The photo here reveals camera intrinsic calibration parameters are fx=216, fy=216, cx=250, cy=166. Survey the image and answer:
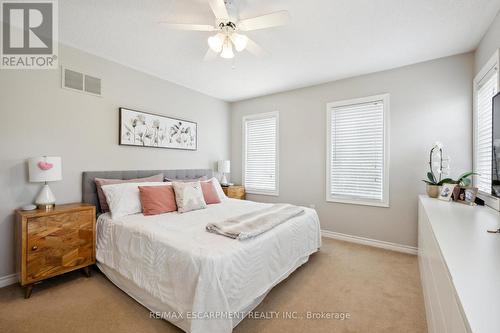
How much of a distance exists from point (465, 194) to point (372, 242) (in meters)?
1.41

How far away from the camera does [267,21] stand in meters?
1.76

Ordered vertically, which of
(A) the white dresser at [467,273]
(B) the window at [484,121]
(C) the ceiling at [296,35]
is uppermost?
(C) the ceiling at [296,35]

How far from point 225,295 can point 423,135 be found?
3.19 meters

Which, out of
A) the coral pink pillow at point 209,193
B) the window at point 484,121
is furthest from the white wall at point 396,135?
the coral pink pillow at point 209,193

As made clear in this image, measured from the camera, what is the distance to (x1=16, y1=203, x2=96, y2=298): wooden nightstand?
1.97 meters

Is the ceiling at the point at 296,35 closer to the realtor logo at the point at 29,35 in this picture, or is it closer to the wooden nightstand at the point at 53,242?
the realtor logo at the point at 29,35

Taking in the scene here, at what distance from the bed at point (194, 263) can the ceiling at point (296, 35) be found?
201 cm

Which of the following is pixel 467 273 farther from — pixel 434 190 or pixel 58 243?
pixel 58 243

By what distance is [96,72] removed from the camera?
2.79 meters

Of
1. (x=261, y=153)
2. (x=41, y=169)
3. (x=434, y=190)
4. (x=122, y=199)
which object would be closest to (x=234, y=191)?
(x=261, y=153)

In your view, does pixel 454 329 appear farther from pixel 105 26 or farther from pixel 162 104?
pixel 162 104

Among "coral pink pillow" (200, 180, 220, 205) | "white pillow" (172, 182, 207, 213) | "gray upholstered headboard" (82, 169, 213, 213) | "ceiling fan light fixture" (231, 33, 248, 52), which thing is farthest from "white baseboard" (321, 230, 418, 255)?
"ceiling fan light fixture" (231, 33, 248, 52)

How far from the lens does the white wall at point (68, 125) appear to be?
2199 millimetres

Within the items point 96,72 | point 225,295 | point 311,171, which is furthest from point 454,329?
point 96,72
